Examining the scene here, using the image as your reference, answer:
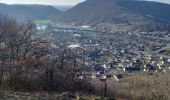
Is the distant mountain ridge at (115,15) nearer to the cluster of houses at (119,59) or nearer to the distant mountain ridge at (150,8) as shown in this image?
the distant mountain ridge at (150,8)

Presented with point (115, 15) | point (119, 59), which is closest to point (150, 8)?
point (115, 15)

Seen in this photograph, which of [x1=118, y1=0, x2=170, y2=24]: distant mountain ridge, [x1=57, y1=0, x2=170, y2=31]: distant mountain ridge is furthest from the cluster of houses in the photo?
[x1=118, y1=0, x2=170, y2=24]: distant mountain ridge

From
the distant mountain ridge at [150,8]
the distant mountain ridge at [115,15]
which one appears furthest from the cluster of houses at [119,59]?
the distant mountain ridge at [150,8]

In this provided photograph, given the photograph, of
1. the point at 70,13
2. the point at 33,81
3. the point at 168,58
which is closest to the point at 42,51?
the point at 33,81

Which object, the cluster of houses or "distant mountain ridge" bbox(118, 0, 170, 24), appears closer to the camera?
the cluster of houses

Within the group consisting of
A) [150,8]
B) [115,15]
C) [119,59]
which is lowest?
[119,59]

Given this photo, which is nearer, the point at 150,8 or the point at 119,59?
the point at 119,59

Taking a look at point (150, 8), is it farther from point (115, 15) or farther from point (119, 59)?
point (119, 59)

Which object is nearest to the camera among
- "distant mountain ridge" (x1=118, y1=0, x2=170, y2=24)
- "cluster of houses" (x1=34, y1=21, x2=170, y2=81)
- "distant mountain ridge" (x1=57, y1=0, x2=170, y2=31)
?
"cluster of houses" (x1=34, y1=21, x2=170, y2=81)

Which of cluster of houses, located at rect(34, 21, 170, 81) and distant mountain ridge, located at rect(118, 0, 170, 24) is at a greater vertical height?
distant mountain ridge, located at rect(118, 0, 170, 24)

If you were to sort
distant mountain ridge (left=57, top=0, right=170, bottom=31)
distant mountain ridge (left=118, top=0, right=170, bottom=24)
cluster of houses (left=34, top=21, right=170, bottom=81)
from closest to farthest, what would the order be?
1. cluster of houses (left=34, top=21, right=170, bottom=81)
2. distant mountain ridge (left=57, top=0, right=170, bottom=31)
3. distant mountain ridge (left=118, top=0, right=170, bottom=24)

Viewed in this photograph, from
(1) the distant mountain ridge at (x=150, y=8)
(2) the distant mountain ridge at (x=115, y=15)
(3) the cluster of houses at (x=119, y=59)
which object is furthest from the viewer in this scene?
(1) the distant mountain ridge at (x=150, y=8)

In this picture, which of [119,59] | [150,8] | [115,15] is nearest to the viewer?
[119,59]

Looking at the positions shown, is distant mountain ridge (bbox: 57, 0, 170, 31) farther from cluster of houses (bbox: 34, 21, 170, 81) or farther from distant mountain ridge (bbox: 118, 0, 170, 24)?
cluster of houses (bbox: 34, 21, 170, 81)
